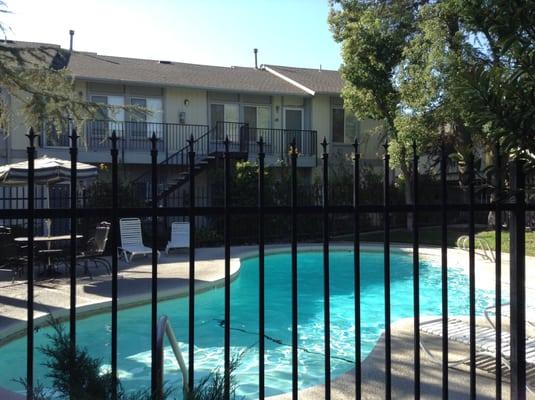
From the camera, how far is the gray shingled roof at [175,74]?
22781mm

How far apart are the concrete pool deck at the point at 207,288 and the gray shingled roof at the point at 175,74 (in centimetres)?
898

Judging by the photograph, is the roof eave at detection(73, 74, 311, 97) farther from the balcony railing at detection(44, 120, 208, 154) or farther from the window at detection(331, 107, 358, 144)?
the window at detection(331, 107, 358, 144)

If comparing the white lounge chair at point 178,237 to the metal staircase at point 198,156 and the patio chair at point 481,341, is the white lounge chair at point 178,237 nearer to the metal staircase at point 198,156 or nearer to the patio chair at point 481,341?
the metal staircase at point 198,156

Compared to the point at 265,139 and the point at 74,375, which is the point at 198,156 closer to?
the point at 265,139

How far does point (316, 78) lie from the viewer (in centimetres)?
2848

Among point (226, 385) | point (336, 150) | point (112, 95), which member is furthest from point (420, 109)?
A: point (226, 385)

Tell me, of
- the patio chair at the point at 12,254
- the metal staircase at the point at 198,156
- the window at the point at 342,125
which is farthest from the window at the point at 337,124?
the patio chair at the point at 12,254

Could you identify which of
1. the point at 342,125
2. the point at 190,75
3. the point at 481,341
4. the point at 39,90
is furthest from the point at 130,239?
the point at 342,125

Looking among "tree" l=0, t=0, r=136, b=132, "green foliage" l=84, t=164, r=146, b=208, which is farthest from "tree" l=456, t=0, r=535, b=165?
"green foliage" l=84, t=164, r=146, b=208

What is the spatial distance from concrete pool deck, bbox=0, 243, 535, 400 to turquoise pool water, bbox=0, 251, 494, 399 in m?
0.26

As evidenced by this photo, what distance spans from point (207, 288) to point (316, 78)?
19.3 meters

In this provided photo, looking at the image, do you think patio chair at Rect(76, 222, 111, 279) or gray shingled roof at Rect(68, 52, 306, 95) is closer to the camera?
patio chair at Rect(76, 222, 111, 279)

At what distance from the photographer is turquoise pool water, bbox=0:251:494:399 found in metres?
7.15

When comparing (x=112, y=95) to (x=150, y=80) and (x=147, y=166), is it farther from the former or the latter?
(x=147, y=166)
